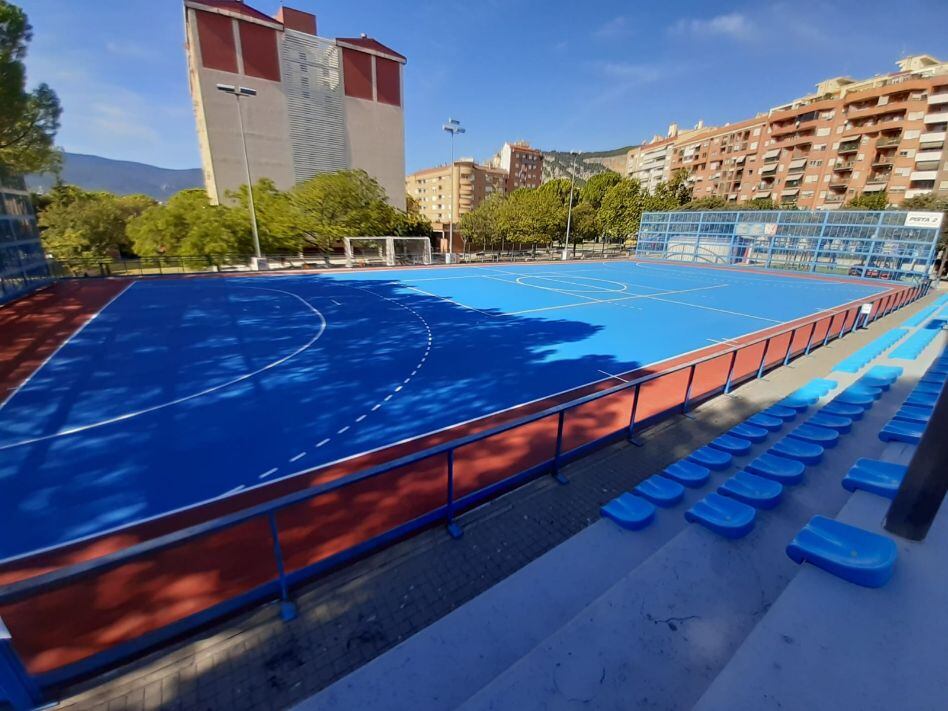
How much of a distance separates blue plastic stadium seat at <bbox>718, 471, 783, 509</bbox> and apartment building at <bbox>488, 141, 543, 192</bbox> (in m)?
116

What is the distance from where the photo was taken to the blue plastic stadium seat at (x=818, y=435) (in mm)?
4445

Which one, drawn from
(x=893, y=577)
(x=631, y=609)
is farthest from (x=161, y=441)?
(x=893, y=577)

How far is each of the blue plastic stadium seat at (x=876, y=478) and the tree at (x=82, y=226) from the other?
5532 cm

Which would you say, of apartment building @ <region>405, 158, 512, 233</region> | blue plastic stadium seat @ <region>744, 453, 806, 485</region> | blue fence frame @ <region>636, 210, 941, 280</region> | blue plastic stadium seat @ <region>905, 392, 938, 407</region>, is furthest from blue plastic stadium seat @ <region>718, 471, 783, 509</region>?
apartment building @ <region>405, 158, 512, 233</region>

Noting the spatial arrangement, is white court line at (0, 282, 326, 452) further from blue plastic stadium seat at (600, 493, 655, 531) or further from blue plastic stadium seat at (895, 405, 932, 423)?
blue plastic stadium seat at (895, 405, 932, 423)

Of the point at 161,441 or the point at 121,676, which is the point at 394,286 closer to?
the point at 161,441

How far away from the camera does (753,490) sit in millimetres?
3365

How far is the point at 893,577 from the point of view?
1995 millimetres

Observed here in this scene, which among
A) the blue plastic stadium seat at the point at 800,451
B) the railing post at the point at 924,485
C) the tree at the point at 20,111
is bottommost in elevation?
the blue plastic stadium seat at the point at 800,451

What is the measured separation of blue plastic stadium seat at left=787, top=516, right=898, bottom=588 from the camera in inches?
76.2

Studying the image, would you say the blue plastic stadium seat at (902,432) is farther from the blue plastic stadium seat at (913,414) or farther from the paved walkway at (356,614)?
the paved walkway at (356,614)

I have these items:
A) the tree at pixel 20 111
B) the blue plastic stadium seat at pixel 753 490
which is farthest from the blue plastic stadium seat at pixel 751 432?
the tree at pixel 20 111

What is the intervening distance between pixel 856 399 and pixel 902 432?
2217mm

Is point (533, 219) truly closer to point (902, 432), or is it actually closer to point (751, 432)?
point (751, 432)
